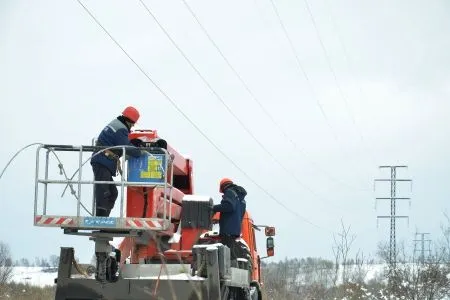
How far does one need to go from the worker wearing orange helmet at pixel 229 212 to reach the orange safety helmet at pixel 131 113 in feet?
7.87

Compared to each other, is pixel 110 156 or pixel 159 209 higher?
pixel 110 156

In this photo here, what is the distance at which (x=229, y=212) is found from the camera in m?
14.8

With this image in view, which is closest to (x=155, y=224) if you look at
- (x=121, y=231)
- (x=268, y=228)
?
(x=121, y=231)

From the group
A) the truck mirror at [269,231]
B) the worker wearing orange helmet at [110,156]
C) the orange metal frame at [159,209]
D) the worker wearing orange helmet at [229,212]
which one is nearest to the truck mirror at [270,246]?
the truck mirror at [269,231]

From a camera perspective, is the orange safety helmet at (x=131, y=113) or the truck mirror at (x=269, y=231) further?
the truck mirror at (x=269, y=231)

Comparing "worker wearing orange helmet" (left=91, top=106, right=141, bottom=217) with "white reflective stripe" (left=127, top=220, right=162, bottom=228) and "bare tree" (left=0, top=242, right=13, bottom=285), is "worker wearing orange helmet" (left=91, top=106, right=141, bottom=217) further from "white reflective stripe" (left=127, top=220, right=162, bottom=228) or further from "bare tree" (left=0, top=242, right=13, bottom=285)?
"bare tree" (left=0, top=242, right=13, bottom=285)

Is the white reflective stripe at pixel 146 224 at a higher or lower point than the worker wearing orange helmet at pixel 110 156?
lower

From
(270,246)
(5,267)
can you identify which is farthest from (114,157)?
(5,267)

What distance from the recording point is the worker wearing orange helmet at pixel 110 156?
1247 cm

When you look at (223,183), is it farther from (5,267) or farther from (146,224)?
(5,267)

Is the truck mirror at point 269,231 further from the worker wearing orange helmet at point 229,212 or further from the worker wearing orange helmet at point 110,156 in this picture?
the worker wearing orange helmet at point 110,156

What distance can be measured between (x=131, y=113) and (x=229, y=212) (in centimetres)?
280

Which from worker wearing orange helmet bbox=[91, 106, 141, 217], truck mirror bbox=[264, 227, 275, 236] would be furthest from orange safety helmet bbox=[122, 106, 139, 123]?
truck mirror bbox=[264, 227, 275, 236]

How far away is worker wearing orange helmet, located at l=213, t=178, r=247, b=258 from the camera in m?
14.8
